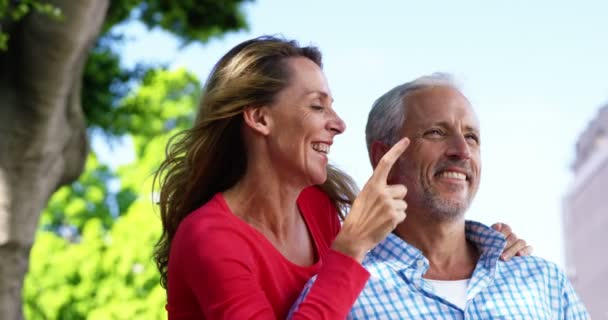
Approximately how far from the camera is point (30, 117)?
8453mm

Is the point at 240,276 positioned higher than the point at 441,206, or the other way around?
the point at 441,206

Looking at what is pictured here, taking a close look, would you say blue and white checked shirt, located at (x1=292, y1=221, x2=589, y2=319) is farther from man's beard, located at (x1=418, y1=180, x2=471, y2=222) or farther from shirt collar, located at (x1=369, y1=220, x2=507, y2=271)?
man's beard, located at (x1=418, y1=180, x2=471, y2=222)

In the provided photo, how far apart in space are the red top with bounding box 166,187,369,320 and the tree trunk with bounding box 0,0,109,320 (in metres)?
5.32

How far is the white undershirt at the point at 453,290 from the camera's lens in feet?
9.17

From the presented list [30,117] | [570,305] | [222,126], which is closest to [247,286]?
[222,126]

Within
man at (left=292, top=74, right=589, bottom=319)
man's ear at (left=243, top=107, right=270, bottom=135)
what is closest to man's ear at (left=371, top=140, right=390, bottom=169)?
man at (left=292, top=74, right=589, bottom=319)

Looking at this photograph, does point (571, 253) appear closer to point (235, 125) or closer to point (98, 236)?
point (98, 236)

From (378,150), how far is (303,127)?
0.39m

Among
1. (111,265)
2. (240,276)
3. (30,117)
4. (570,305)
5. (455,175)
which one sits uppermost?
(30,117)

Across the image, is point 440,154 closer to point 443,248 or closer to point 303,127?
point 443,248

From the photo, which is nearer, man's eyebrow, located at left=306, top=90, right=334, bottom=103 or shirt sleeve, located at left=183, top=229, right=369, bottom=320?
shirt sleeve, located at left=183, top=229, right=369, bottom=320

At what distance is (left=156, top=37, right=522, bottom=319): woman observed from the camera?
2.53m

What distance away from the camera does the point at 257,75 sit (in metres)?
2.89

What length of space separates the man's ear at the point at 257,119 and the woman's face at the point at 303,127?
14mm
